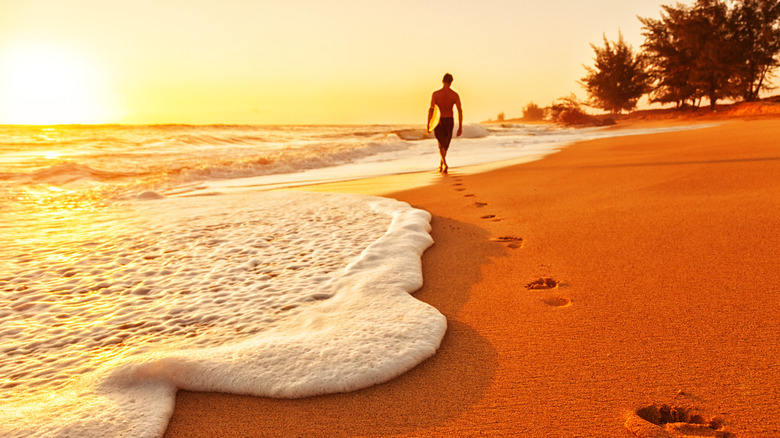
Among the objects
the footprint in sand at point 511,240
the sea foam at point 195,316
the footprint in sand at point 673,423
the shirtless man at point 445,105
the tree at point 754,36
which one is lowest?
the footprint in sand at point 673,423

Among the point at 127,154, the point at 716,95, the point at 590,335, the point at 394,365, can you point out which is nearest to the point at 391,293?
the point at 394,365

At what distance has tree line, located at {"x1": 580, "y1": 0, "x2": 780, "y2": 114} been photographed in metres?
25.2

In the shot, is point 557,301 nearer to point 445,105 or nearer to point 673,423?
point 673,423

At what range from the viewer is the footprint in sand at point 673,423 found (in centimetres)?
121

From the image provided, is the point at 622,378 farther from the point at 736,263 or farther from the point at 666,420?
the point at 736,263

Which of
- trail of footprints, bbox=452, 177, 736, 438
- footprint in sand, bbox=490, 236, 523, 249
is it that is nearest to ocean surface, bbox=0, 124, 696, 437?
footprint in sand, bbox=490, 236, 523, 249

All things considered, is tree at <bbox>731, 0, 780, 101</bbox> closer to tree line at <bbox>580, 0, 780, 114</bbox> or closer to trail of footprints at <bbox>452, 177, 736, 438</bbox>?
tree line at <bbox>580, 0, 780, 114</bbox>

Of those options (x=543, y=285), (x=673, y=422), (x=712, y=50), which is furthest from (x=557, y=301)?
(x=712, y=50)

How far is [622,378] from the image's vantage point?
1457mm

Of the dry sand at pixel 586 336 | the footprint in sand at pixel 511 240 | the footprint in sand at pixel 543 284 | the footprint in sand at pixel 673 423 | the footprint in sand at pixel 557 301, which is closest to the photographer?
the footprint in sand at pixel 673 423

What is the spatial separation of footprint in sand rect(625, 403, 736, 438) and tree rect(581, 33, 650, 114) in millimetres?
38035

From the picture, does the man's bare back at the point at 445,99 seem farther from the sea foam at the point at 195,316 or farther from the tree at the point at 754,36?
the tree at the point at 754,36

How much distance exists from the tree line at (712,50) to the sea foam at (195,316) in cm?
2961

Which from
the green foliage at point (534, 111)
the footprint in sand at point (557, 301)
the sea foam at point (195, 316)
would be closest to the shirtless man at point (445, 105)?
the sea foam at point (195, 316)
